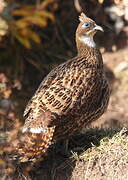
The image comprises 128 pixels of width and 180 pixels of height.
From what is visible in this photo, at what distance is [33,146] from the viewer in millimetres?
5734

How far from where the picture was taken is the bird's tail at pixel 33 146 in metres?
5.72

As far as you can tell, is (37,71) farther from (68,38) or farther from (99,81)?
(99,81)

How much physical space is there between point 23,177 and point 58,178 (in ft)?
1.05

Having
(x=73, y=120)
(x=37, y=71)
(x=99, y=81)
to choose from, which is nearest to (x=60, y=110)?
(x=73, y=120)

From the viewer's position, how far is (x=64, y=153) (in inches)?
243

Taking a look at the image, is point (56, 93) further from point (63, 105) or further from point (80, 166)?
point (80, 166)

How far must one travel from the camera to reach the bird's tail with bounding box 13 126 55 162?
5.72 meters

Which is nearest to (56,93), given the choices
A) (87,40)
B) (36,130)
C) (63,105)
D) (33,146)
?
(63,105)

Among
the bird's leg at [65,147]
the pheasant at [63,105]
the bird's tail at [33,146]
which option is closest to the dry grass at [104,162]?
the bird's leg at [65,147]

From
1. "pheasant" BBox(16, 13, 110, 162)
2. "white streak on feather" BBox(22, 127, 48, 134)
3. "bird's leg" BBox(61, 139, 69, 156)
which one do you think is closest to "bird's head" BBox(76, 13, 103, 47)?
"pheasant" BBox(16, 13, 110, 162)

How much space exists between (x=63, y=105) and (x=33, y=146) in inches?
19.0

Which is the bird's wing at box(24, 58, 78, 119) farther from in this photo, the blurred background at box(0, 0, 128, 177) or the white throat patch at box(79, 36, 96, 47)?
the blurred background at box(0, 0, 128, 177)

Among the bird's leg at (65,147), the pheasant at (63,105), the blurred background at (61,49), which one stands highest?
the blurred background at (61,49)

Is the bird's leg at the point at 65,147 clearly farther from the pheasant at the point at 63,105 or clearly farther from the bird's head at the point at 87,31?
the bird's head at the point at 87,31
